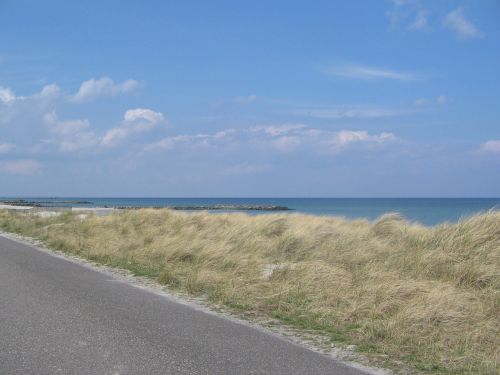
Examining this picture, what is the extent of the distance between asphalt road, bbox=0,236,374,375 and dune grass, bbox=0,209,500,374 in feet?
3.35

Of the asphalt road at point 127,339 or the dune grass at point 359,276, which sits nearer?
the asphalt road at point 127,339

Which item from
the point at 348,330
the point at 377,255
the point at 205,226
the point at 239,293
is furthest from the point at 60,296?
the point at 205,226

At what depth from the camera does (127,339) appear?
247 inches

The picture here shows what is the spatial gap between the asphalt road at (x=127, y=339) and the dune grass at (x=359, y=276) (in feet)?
3.35

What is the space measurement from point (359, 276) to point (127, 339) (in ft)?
18.3

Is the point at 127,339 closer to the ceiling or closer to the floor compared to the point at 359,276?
closer to the floor

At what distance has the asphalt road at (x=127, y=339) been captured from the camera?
17.6ft

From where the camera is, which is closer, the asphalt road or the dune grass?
→ the asphalt road

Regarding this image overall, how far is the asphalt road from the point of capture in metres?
5.36

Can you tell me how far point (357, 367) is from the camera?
5.71m

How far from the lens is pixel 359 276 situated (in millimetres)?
10508

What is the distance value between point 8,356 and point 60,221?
72.8 feet

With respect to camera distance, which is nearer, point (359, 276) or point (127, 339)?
point (127, 339)

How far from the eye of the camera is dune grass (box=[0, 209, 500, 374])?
6672 millimetres
